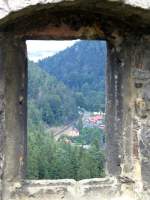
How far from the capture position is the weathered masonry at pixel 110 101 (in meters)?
3.27

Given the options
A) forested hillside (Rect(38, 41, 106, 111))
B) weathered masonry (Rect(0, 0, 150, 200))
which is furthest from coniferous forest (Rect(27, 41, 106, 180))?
weathered masonry (Rect(0, 0, 150, 200))

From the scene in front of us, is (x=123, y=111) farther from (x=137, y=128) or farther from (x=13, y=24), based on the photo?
(x=13, y=24)

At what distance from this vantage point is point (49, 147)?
13594mm

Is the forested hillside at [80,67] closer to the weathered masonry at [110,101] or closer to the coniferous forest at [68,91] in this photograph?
the coniferous forest at [68,91]

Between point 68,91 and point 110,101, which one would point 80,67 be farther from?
point 110,101

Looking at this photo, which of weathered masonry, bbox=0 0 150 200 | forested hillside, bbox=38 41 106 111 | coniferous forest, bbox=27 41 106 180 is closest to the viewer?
weathered masonry, bbox=0 0 150 200

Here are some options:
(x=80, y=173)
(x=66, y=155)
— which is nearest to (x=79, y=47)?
(x=66, y=155)

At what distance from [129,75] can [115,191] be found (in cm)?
75

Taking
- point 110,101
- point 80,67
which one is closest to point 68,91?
point 80,67

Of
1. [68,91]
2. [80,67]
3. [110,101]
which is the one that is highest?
[80,67]

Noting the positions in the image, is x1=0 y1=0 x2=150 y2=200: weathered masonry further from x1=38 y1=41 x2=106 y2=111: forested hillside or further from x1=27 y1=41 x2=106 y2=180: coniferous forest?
x1=38 y1=41 x2=106 y2=111: forested hillside

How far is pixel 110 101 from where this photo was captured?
11.4ft

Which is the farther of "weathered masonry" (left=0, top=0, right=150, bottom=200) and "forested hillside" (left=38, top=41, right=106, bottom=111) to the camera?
"forested hillside" (left=38, top=41, right=106, bottom=111)

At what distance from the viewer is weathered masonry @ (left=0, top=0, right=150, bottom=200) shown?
3.27m
